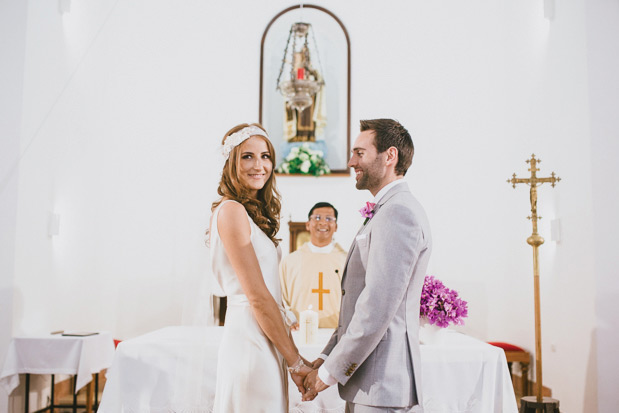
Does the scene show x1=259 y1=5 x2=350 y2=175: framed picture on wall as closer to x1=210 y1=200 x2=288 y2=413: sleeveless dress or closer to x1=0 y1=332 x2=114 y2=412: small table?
x1=0 y1=332 x2=114 y2=412: small table

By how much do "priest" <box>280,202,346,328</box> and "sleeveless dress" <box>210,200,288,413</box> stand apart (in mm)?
2878

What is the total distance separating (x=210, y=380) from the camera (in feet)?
9.64

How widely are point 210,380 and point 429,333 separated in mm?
1208

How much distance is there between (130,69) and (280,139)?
200cm

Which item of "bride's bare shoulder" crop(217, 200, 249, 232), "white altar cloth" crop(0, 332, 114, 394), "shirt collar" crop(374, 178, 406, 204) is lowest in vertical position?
"white altar cloth" crop(0, 332, 114, 394)

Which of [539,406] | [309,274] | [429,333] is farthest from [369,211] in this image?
[309,274]

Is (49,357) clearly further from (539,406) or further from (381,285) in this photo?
(539,406)

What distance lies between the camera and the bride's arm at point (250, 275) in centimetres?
200

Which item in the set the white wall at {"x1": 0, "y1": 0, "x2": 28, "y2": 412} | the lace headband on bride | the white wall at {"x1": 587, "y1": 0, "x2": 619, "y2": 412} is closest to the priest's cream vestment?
the white wall at {"x1": 587, "y1": 0, "x2": 619, "y2": 412}

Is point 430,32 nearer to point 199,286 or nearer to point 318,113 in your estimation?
point 318,113

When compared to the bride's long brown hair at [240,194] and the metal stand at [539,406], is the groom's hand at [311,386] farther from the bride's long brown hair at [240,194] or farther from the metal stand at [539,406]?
the metal stand at [539,406]

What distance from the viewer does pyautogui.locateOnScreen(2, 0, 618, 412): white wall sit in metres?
5.41

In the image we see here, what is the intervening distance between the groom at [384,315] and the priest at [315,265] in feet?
9.69

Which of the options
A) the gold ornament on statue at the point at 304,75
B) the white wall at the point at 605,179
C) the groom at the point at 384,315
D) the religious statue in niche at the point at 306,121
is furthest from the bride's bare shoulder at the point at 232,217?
the religious statue in niche at the point at 306,121
